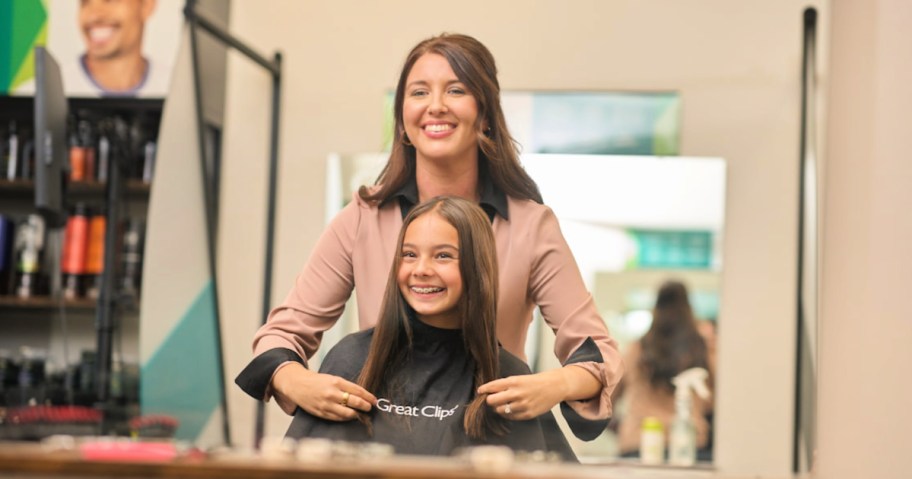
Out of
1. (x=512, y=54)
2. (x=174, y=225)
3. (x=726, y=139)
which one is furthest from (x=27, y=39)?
(x=726, y=139)

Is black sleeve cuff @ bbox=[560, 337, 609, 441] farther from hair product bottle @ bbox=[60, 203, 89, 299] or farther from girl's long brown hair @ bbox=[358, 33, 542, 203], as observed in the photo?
hair product bottle @ bbox=[60, 203, 89, 299]

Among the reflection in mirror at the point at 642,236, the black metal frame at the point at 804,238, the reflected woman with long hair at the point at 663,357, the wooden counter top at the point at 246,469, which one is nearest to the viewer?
the wooden counter top at the point at 246,469

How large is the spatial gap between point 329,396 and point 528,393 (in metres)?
0.28

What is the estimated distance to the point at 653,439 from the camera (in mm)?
2789

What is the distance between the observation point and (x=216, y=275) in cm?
286

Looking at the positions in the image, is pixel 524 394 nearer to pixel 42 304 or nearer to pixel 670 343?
pixel 670 343

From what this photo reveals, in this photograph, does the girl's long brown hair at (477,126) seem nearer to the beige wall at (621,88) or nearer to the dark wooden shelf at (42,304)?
the beige wall at (621,88)

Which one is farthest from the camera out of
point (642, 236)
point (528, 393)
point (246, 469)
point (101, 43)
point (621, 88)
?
point (101, 43)

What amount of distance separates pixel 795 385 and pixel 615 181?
2.16 feet

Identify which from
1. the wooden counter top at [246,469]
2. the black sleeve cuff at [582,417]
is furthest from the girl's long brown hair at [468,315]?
the wooden counter top at [246,469]

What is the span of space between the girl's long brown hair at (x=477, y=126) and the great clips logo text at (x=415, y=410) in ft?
1.04

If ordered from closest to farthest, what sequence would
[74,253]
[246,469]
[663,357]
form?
[246,469]
[663,357]
[74,253]

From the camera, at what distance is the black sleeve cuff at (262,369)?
1670 millimetres

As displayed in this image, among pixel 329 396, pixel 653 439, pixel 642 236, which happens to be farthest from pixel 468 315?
pixel 653 439
